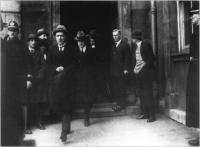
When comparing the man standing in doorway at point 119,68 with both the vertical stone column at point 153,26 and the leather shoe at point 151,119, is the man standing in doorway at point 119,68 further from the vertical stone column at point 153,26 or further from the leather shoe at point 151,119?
the leather shoe at point 151,119

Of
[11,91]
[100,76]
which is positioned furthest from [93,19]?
[11,91]

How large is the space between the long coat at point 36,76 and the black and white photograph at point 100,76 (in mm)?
19

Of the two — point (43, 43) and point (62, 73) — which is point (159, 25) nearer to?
point (43, 43)

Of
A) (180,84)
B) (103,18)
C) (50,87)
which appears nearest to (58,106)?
(50,87)

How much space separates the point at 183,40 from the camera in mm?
7562

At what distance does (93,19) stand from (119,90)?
269 centimetres

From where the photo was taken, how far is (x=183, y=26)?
7547mm

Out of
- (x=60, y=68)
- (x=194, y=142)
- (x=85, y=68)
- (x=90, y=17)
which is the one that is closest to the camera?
(x=194, y=142)

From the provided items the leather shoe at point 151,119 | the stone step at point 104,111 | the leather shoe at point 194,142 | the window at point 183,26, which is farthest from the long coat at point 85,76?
the leather shoe at point 194,142

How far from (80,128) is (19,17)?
285 cm

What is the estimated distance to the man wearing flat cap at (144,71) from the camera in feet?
24.2

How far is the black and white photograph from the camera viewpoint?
5816mm

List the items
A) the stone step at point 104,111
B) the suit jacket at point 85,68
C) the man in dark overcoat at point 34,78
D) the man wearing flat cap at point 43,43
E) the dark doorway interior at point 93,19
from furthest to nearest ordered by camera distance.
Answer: the dark doorway interior at point 93,19
the stone step at point 104,111
the suit jacket at point 85,68
the man wearing flat cap at point 43,43
the man in dark overcoat at point 34,78

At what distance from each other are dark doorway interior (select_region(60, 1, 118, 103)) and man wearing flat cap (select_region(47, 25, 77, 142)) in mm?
2841
